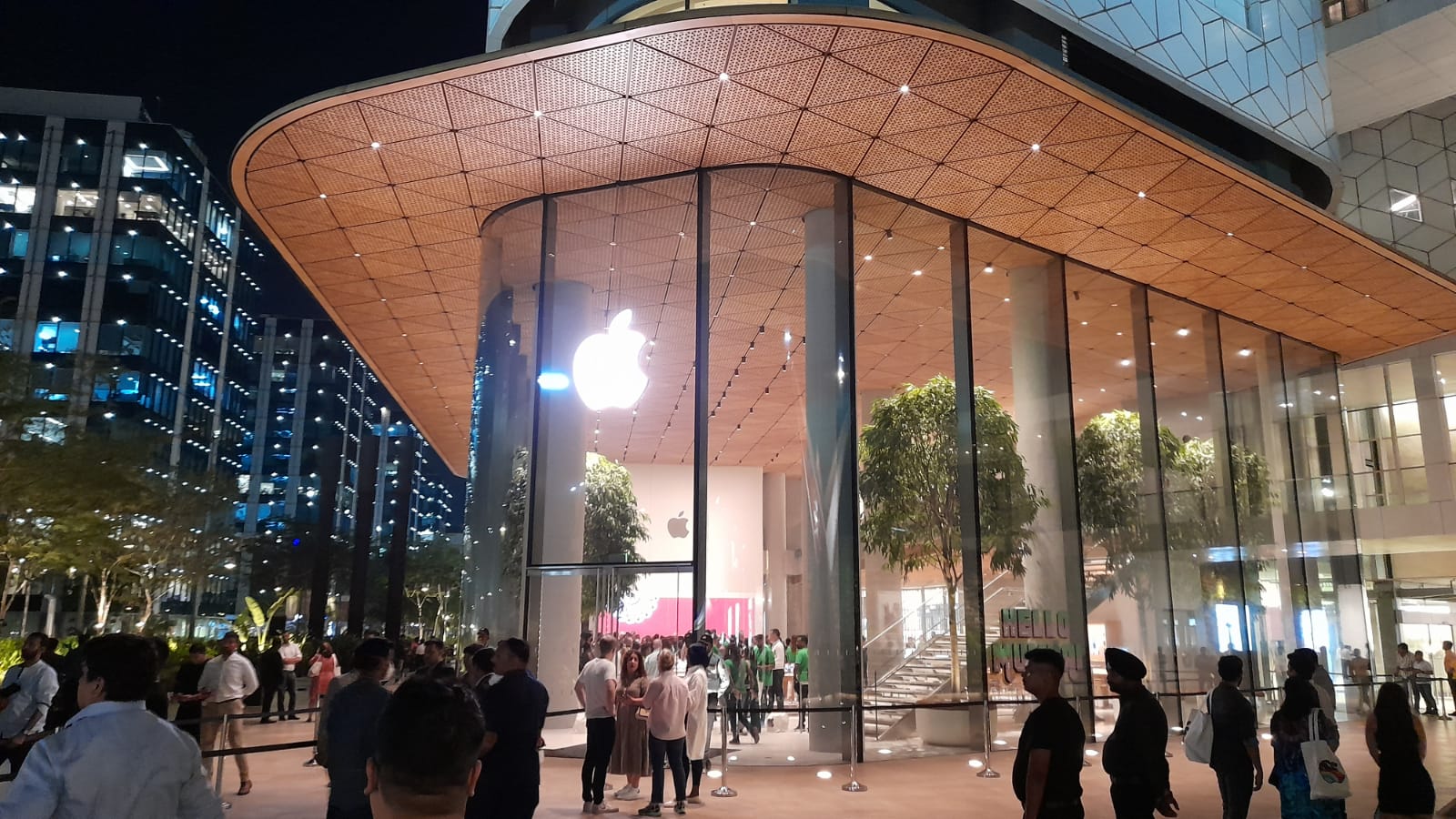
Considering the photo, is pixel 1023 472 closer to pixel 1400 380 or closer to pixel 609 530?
pixel 609 530

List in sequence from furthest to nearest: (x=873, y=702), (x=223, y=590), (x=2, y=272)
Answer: (x=223, y=590), (x=2, y=272), (x=873, y=702)

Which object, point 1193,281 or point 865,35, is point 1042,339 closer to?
point 1193,281

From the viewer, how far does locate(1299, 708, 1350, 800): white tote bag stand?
16.5 ft

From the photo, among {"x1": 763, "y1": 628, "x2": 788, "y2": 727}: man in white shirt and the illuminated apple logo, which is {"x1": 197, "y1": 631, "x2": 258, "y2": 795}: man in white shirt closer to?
the illuminated apple logo

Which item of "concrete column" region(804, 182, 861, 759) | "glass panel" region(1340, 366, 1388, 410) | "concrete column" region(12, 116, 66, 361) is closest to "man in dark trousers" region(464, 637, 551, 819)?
"concrete column" region(804, 182, 861, 759)

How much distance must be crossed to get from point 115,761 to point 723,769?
7667 mm

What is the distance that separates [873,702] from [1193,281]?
31.0ft

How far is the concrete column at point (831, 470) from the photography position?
1104 cm

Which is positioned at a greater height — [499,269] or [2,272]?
[2,272]

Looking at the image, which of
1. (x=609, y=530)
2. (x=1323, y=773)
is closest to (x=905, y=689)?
(x=609, y=530)

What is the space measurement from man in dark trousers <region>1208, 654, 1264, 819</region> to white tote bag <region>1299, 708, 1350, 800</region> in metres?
0.55

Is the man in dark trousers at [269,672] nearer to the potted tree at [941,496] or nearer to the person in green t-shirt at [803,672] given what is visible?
the person in green t-shirt at [803,672]

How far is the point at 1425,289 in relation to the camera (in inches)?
648

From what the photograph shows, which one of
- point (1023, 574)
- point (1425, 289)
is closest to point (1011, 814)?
point (1023, 574)
